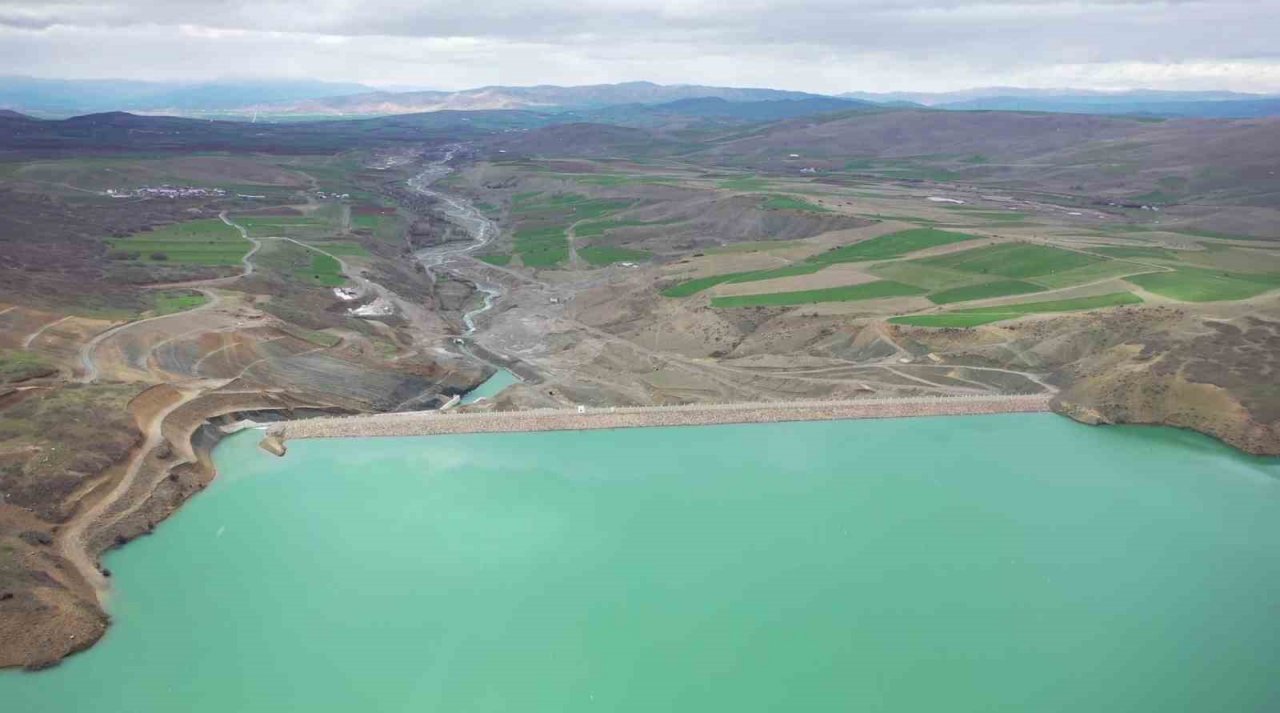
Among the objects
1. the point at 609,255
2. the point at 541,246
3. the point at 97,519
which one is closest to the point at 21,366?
the point at 97,519

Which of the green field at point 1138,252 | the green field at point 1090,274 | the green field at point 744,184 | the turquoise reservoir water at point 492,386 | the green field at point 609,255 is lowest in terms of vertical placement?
the turquoise reservoir water at point 492,386

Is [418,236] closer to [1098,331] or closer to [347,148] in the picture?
[1098,331]

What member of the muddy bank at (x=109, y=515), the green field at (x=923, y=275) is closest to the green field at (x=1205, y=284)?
the green field at (x=923, y=275)

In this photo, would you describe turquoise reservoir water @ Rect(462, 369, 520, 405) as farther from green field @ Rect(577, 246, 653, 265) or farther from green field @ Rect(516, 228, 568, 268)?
green field @ Rect(577, 246, 653, 265)

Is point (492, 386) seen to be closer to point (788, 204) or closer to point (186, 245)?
point (186, 245)

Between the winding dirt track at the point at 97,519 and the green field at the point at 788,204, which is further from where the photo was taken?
the green field at the point at 788,204

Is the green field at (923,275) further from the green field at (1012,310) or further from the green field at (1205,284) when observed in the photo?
the green field at (1205,284)
